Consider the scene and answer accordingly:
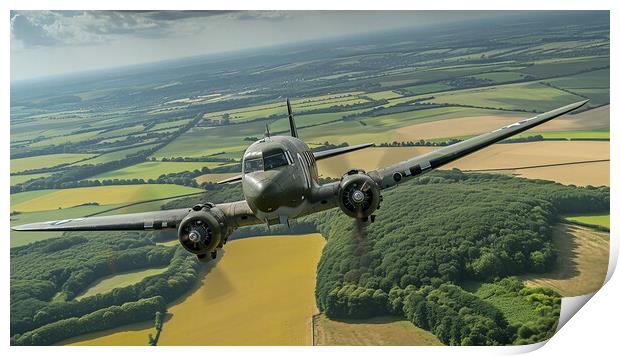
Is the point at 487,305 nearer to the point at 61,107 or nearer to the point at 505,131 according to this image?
the point at 505,131

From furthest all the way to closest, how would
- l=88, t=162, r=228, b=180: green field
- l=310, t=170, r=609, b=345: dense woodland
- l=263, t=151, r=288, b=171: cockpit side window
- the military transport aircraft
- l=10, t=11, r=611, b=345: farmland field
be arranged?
l=88, t=162, r=228, b=180: green field < l=10, t=11, r=611, b=345: farmland field < l=310, t=170, r=609, b=345: dense woodland < l=263, t=151, r=288, b=171: cockpit side window < the military transport aircraft

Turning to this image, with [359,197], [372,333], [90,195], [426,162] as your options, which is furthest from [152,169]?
[359,197]

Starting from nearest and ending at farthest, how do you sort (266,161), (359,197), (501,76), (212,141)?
(266,161)
(359,197)
(212,141)
(501,76)

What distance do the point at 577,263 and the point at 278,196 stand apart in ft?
147

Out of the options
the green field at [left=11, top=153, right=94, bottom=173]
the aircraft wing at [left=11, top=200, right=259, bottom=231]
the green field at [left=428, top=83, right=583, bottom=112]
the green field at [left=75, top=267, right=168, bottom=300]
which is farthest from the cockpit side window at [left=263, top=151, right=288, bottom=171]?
the green field at [left=11, top=153, right=94, bottom=173]

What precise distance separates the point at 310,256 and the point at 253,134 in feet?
158

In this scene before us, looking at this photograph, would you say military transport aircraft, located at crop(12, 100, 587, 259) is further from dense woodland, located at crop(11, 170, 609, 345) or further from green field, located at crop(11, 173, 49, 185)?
green field, located at crop(11, 173, 49, 185)

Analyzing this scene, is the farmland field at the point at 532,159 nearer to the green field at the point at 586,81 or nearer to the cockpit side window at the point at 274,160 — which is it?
the green field at the point at 586,81

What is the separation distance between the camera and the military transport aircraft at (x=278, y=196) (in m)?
23.4

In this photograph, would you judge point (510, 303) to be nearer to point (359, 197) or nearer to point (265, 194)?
point (359, 197)

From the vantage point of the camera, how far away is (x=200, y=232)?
82.1 feet

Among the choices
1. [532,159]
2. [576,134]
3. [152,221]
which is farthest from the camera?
[576,134]

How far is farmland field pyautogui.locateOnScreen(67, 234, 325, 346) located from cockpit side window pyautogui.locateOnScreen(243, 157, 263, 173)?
31.6 m

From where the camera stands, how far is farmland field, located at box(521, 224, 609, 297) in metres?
51.9
